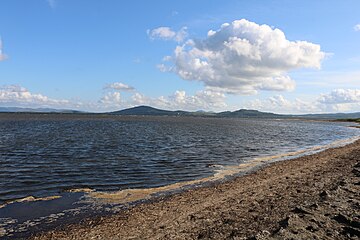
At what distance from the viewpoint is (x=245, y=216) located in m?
12.1

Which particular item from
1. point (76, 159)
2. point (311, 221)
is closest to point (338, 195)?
point (311, 221)

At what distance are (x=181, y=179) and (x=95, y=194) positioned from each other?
716 cm

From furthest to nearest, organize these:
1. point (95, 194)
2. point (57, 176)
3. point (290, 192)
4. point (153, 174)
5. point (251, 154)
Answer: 1. point (251, 154)
2. point (153, 174)
3. point (57, 176)
4. point (95, 194)
5. point (290, 192)

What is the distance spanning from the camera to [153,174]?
940 inches

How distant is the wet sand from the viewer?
10.1 metres

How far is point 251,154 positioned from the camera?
36.8 m

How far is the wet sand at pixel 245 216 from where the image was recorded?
1011 cm

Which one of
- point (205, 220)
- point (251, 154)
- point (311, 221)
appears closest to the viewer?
point (311, 221)

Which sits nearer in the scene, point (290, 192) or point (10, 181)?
point (290, 192)

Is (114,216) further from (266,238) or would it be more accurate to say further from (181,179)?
(181,179)

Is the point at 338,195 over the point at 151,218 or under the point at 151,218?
over

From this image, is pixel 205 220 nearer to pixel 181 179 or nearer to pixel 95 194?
pixel 95 194

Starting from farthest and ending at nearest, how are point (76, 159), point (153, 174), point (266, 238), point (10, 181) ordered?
point (76, 159)
point (153, 174)
point (10, 181)
point (266, 238)

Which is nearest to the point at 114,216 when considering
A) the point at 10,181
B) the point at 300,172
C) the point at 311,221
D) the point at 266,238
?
the point at 266,238
